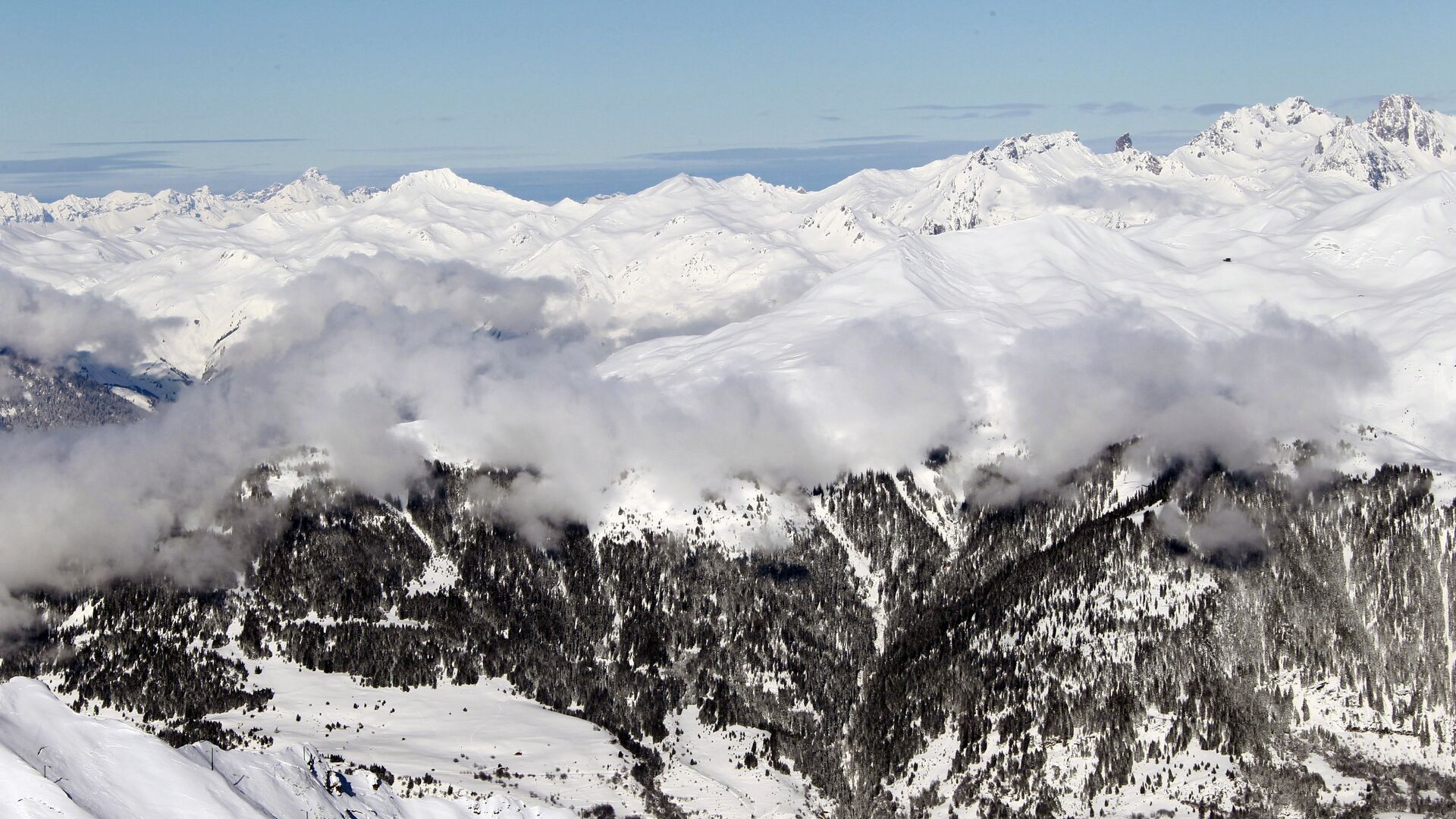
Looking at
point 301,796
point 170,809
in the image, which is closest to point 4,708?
point 170,809

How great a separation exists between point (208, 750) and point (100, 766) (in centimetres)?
2166

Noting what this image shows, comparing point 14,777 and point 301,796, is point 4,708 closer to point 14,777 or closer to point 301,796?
point 14,777

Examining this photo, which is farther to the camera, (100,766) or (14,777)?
(100,766)

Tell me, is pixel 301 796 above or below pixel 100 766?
below

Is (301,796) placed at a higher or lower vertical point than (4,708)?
lower

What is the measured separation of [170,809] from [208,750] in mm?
24769

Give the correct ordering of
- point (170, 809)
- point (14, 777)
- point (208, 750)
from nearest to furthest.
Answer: point (14, 777) < point (170, 809) < point (208, 750)

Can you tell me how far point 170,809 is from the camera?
170375 mm

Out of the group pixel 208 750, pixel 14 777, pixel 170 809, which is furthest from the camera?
pixel 208 750

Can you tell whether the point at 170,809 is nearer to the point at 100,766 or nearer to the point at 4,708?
the point at 100,766

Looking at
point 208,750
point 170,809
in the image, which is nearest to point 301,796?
point 208,750

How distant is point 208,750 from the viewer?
639 feet

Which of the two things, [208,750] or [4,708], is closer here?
[4,708]

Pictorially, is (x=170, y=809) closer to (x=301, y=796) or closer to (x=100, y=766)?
(x=100, y=766)
